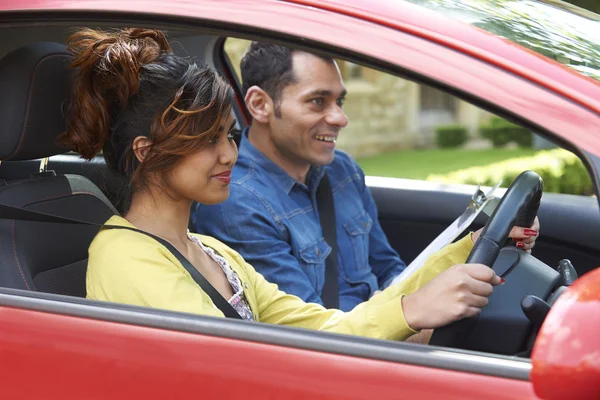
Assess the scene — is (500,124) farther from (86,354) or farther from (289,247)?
(86,354)

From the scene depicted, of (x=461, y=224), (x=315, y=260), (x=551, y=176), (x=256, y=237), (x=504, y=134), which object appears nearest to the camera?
(x=461, y=224)

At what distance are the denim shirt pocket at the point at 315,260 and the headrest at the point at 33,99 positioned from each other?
81 centimetres

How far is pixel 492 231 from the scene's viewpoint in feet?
6.25

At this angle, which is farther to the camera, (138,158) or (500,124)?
(500,124)

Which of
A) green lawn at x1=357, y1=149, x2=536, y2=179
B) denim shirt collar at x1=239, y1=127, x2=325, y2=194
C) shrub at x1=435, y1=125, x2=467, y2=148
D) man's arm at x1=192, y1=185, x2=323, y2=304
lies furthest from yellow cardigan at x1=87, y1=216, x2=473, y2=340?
shrub at x1=435, y1=125, x2=467, y2=148

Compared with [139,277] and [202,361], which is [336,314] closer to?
[139,277]

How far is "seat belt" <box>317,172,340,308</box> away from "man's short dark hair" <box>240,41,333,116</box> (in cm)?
29

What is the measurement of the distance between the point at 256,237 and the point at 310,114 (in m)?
0.46

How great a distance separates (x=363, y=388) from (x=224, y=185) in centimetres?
81

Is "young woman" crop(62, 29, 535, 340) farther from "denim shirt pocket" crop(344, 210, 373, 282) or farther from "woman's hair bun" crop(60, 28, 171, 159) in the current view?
"denim shirt pocket" crop(344, 210, 373, 282)

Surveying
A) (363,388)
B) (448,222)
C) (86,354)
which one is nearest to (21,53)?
(86,354)

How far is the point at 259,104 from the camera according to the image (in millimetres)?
2896

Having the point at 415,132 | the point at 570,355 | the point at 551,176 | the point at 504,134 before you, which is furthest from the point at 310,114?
the point at 415,132

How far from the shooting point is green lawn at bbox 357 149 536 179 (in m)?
12.0
